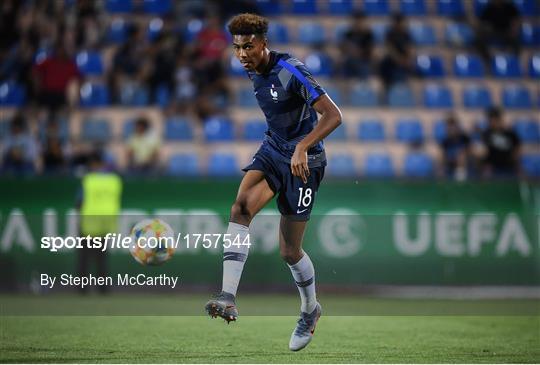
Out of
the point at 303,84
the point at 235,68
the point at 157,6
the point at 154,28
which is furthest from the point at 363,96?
the point at 303,84

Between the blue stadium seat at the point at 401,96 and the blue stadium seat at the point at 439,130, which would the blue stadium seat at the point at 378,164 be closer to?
the blue stadium seat at the point at 439,130

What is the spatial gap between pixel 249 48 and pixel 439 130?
1060cm

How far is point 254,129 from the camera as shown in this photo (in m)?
17.4

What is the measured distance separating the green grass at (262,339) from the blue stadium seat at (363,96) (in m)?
7.07

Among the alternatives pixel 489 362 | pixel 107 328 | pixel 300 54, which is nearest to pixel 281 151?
pixel 489 362

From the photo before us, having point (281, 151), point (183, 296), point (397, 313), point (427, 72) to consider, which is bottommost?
point (183, 296)

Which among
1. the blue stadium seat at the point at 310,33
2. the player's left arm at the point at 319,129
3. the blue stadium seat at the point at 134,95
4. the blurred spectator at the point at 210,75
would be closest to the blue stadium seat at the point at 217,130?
the blurred spectator at the point at 210,75

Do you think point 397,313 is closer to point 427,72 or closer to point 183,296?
point 183,296

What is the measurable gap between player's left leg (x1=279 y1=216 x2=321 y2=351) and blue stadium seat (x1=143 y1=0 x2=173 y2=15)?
11779 mm

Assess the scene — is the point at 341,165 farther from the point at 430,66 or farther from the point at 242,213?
the point at 242,213

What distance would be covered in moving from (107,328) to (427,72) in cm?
1049

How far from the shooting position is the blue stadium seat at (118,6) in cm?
1922

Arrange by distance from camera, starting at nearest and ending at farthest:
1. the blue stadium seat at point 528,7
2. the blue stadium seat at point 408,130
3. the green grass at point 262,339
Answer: the green grass at point 262,339, the blue stadium seat at point 408,130, the blue stadium seat at point 528,7

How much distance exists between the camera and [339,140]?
17.4 m
